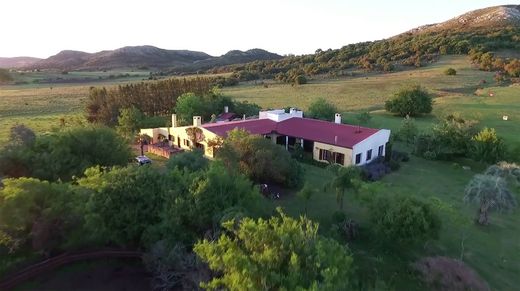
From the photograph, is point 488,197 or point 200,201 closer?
point 200,201

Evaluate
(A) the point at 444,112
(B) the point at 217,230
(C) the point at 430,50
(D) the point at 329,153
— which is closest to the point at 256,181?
(D) the point at 329,153

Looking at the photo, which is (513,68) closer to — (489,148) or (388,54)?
(388,54)

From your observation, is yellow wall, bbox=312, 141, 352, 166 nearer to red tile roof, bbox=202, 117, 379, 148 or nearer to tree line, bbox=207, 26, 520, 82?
red tile roof, bbox=202, 117, 379, 148

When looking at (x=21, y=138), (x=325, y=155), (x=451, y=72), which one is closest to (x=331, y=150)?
(x=325, y=155)

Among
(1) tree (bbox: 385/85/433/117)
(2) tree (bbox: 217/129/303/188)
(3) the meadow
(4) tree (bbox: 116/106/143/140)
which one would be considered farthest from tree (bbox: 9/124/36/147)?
(1) tree (bbox: 385/85/433/117)

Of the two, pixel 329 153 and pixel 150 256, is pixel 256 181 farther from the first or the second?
pixel 150 256
